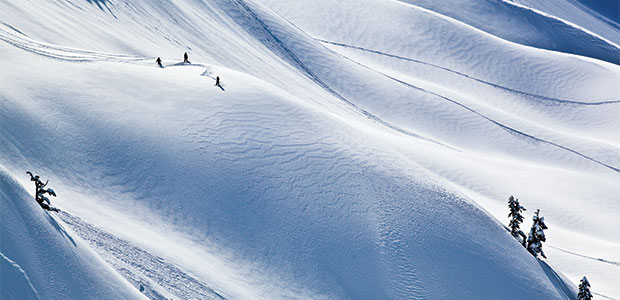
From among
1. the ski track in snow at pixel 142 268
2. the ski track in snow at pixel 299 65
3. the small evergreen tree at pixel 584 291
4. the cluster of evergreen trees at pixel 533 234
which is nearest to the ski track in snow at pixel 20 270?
the ski track in snow at pixel 142 268

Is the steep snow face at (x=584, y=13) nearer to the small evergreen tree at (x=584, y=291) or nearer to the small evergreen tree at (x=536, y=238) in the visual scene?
the small evergreen tree at (x=536, y=238)

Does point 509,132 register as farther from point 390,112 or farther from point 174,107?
point 174,107

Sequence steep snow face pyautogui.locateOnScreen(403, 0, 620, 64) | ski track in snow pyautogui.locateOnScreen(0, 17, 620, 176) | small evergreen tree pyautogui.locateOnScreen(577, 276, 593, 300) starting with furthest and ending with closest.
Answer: steep snow face pyautogui.locateOnScreen(403, 0, 620, 64)
ski track in snow pyautogui.locateOnScreen(0, 17, 620, 176)
small evergreen tree pyautogui.locateOnScreen(577, 276, 593, 300)

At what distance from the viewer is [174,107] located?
2334cm

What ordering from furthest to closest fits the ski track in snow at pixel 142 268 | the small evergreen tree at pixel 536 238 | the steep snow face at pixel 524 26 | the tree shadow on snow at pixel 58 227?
the steep snow face at pixel 524 26 → the small evergreen tree at pixel 536 238 → the ski track in snow at pixel 142 268 → the tree shadow on snow at pixel 58 227

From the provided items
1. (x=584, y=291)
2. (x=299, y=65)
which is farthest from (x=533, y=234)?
(x=299, y=65)

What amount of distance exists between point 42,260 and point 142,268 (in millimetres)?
3379

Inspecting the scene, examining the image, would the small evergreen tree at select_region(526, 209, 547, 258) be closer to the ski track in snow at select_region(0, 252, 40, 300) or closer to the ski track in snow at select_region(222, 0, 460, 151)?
the ski track in snow at select_region(222, 0, 460, 151)

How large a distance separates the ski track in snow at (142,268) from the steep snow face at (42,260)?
4.06ft

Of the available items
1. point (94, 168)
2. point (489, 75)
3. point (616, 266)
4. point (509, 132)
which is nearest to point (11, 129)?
point (94, 168)

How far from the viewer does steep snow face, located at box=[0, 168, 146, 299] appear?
11.9 m

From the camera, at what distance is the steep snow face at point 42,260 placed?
1185 cm

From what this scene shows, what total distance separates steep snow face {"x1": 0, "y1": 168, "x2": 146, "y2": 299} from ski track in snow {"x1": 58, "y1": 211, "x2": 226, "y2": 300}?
1238mm

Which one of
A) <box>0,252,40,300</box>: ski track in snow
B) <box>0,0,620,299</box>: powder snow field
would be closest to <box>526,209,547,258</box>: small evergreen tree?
<box>0,0,620,299</box>: powder snow field
